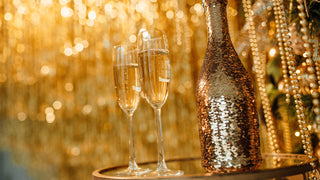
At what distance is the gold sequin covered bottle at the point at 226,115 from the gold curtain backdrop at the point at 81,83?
991mm

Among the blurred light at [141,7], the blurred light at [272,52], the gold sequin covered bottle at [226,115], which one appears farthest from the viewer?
the blurred light at [141,7]

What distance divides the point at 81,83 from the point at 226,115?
4.12ft

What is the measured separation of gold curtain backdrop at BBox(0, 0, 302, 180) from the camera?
1461 millimetres

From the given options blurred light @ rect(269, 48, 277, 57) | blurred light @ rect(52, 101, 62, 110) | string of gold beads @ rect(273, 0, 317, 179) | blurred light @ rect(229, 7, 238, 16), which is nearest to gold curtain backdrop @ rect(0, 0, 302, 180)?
blurred light @ rect(52, 101, 62, 110)

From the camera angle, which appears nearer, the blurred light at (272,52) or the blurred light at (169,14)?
the blurred light at (272,52)

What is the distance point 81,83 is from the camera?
1.54 m

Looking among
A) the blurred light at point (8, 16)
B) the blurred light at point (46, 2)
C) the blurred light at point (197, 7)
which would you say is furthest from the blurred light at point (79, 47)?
the blurred light at point (197, 7)

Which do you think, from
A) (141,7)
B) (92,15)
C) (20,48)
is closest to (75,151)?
(20,48)

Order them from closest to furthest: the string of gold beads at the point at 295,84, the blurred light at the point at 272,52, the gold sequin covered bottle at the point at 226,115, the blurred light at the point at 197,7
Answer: the gold sequin covered bottle at the point at 226,115 → the string of gold beads at the point at 295,84 → the blurred light at the point at 272,52 → the blurred light at the point at 197,7

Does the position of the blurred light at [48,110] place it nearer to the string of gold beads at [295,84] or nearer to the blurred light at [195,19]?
the blurred light at [195,19]

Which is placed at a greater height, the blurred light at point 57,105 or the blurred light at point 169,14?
the blurred light at point 169,14

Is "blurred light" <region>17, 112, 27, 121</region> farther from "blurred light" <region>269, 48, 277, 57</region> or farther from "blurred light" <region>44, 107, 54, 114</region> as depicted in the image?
"blurred light" <region>269, 48, 277, 57</region>

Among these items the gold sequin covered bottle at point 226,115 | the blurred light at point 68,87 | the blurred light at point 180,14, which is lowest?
the gold sequin covered bottle at point 226,115

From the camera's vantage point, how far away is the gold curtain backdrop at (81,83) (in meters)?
1.46
